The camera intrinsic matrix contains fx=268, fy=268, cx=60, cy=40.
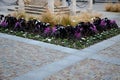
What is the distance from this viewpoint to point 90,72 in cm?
584

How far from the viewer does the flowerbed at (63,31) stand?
852 centimetres

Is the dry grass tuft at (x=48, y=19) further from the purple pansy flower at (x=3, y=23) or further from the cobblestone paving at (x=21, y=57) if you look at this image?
the cobblestone paving at (x=21, y=57)

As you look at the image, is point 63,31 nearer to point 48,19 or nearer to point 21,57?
point 48,19

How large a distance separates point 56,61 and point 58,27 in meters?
2.58

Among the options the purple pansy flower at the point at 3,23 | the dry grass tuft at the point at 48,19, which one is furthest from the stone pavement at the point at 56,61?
the purple pansy flower at the point at 3,23

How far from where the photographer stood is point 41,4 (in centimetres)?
1489

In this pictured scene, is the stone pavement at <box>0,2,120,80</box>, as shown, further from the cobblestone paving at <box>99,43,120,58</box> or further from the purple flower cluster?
the purple flower cluster

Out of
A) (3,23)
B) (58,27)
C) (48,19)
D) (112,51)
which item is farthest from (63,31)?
(3,23)

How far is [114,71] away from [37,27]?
431cm

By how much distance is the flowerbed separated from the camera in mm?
8523

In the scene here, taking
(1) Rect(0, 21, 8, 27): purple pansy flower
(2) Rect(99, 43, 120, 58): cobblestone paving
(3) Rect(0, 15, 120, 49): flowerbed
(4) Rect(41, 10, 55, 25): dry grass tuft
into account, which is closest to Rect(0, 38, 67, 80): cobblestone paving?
(3) Rect(0, 15, 120, 49): flowerbed

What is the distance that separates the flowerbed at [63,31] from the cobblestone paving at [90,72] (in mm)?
1598

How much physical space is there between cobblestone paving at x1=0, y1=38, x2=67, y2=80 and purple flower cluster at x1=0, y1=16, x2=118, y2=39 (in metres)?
1.21

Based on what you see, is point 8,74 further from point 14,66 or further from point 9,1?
point 9,1
